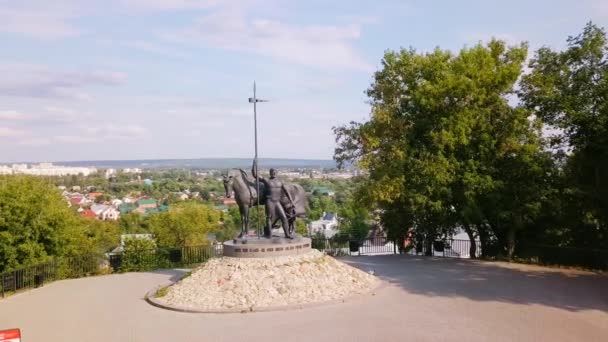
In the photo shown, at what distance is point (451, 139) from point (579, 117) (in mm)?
5120

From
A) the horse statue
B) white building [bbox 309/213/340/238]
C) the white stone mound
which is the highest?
the horse statue

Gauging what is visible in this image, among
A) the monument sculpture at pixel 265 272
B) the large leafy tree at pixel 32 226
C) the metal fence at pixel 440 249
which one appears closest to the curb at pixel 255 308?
the monument sculpture at pixel 265 272

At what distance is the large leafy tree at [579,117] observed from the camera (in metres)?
19.7

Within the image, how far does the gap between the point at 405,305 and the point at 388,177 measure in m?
9.28

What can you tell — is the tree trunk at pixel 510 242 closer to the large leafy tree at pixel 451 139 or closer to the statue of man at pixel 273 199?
the large leafy tree at pixel 451 139

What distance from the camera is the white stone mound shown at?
16.0 meters

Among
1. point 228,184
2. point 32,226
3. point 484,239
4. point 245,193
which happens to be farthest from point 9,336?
point 484,239

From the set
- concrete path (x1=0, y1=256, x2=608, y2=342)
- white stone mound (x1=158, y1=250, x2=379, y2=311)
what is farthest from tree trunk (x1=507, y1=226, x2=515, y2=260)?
white stone mound (x1=158, y1=250, x2=379, y2=311)

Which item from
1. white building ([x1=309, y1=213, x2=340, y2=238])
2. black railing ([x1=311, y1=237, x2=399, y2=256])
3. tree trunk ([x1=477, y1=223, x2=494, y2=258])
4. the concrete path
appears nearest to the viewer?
the concrete path

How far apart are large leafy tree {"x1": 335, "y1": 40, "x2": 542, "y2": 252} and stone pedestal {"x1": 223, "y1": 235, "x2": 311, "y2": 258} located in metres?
6.12

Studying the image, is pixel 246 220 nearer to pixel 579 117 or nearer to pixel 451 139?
pixel 451 139

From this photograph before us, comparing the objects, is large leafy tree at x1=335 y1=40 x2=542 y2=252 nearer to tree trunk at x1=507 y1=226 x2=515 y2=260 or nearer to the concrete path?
tree trunk at x1=507 y1=226 x2=515 y2=260

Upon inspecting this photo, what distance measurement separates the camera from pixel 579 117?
65.5 ft

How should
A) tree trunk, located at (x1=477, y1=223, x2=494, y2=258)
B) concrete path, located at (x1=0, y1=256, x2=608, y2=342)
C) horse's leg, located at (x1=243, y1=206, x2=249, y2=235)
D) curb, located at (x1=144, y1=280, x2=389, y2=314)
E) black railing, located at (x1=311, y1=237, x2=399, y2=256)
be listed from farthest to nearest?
black railing, located at (x1=311, y1=237, x2=399, y2=256), tree trunk, located at (x1=477, y1=223, x2=494, y2=258), horse's leg, located at (x1=243, y1=206, x2=249, y2=235), curb, located at (x1=144, y1=280, x2=389, y2=314), concrete path, located at (x1=0, y1=256, x2=608, y2=342)
